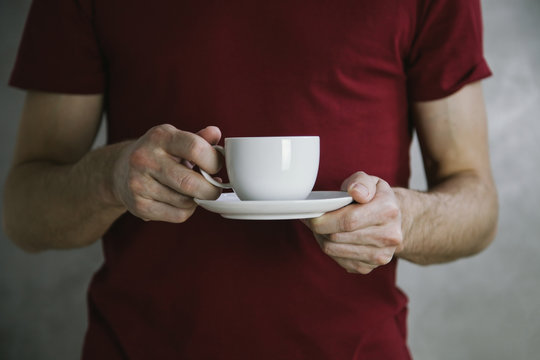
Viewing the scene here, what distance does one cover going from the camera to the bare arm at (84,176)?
81 cm

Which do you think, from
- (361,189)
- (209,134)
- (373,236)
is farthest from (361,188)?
(209,134)

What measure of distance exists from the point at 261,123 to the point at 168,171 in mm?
384

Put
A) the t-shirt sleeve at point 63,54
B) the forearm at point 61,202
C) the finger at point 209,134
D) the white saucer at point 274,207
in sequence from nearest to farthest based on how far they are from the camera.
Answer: the white saucer at point 274,207 < the finger at point 209,134 < the forearm at point 61,202 < the t-shirt sleeve at point 63,54

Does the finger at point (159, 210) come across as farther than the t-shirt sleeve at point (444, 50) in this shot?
No

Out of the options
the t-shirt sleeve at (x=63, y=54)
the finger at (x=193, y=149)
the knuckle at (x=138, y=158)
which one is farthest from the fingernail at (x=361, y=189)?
the t-shirt sleeve at (x=63, y=54)

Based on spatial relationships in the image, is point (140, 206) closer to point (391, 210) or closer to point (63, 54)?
point (391, 210)

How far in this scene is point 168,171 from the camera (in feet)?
2.63

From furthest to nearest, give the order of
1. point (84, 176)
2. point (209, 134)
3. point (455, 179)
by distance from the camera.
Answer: point (455, 179), point (84, 176), point (209, 134)

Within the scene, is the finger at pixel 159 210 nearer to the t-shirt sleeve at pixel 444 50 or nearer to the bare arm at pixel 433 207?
the bare arm at pixel 433 207

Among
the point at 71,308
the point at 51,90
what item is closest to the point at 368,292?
the point at 51,90

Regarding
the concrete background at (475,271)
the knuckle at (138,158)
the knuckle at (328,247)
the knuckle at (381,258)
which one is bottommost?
the concrete background at (475,271)

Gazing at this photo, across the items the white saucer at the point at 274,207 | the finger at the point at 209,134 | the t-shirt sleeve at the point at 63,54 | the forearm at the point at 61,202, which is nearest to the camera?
the white saucer at the point at 274,207

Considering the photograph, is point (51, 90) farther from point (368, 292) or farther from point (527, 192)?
point (527, 192)

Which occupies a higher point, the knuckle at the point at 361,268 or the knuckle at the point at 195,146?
the knuckle at the point at 195,146
